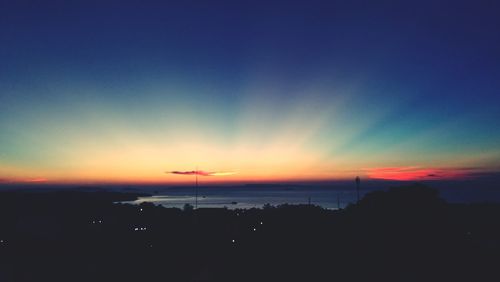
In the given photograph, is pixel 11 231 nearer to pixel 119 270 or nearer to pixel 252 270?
pixel 119 270

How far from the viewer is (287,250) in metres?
29.0

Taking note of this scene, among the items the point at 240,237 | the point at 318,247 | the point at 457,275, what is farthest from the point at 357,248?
the point at 240,237

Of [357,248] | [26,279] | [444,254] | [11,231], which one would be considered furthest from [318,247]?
[11,231]

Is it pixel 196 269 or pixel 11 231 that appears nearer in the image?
pixel 196 269

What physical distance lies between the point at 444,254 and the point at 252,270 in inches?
622

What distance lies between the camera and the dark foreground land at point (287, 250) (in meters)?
22.4

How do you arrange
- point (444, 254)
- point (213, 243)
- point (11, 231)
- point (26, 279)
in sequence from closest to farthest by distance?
point (26, 279), point (444, 254), point (213, 243), point (11, 231)

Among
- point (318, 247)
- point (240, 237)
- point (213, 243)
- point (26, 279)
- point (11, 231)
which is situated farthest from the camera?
point (11, 231)

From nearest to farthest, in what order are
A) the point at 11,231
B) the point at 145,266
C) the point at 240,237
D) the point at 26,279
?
the point at 26,279 < the point at 145,266 < the point at 240,237 < the point at 11,231

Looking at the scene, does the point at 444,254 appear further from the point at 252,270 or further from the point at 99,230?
the point at 99,230

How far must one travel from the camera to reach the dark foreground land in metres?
22.4

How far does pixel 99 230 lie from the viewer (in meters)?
40.7

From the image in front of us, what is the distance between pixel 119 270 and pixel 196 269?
538 centimetres

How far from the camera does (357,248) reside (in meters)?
28.3
